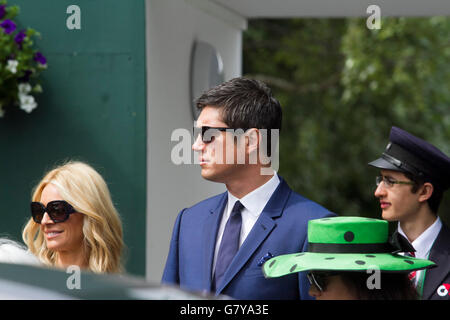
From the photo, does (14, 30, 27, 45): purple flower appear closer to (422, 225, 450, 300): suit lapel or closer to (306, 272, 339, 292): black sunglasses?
(422, 225, 450, 300): suit lapel

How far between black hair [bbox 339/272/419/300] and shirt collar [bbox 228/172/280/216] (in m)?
0.75

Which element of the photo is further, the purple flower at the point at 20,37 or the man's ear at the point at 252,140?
the purple flower at the point at 20,37

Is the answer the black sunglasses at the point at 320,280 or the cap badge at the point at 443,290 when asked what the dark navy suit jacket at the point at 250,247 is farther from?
the cap badge at the point at 443,290

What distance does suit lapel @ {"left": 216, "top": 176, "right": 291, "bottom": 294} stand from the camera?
3.12 m

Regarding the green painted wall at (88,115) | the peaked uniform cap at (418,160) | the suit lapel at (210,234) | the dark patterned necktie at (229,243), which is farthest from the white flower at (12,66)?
the peaked uniform cap at (418,160)

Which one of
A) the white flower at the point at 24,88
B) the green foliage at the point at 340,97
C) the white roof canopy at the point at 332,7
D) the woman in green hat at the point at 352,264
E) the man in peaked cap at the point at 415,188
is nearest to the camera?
the woman in green hat at the point at 352,264

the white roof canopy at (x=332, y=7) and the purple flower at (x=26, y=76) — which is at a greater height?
the white roof canopy at (x=332, y=7)

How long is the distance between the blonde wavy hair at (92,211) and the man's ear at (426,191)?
1.38 meters

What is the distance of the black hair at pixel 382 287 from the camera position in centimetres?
260

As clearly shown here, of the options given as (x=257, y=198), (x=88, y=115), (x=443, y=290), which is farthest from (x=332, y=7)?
(x=443, y=290)

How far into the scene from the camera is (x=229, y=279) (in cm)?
311

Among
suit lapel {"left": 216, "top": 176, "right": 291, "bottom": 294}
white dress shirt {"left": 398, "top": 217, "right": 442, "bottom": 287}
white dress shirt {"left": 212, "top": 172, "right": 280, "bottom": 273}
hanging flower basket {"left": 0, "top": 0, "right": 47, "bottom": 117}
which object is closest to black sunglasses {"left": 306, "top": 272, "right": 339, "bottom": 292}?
suit lapel {"left": 216, "top": 176, "right": 291, "bottom": 294}

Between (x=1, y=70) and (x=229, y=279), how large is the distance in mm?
2735
